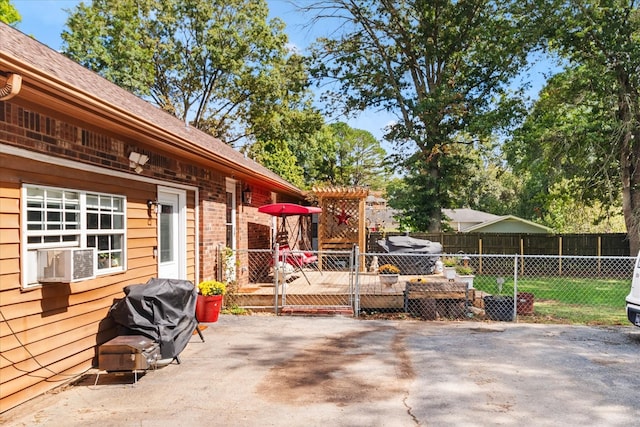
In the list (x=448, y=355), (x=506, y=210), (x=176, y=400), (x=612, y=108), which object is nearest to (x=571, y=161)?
(x=612, y=108)

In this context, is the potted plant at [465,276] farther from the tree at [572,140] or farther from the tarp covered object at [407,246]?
the tree at [572,140]

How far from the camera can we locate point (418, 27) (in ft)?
68.0

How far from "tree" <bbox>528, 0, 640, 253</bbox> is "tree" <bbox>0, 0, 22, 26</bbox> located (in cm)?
1955

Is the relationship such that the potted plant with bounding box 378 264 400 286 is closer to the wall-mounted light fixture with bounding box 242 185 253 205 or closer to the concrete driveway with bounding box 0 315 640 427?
the concrete driveway with bounding box 0 315 640 427

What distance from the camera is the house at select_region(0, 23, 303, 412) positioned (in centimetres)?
379

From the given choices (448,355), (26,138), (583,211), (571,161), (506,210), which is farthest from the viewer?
(506,210)

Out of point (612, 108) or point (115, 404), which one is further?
point (612, 108)

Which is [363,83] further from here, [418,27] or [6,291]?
[6,291]

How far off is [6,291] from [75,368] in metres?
1.31

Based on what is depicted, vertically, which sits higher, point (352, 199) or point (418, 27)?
point (418, 27)

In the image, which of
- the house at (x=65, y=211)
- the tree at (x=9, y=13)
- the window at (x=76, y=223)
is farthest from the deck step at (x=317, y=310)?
the tree at (x=9, y=13)

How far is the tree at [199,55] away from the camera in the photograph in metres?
22.5

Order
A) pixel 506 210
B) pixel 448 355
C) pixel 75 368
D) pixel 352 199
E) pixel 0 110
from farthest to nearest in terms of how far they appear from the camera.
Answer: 1. pixel 506 210
2. pixel 352 199
3. pixel 448 355
4. pixel 75 368
5. pixel 0 110

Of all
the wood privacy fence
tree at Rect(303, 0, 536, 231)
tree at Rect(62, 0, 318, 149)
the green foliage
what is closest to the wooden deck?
the wood privacy fence
